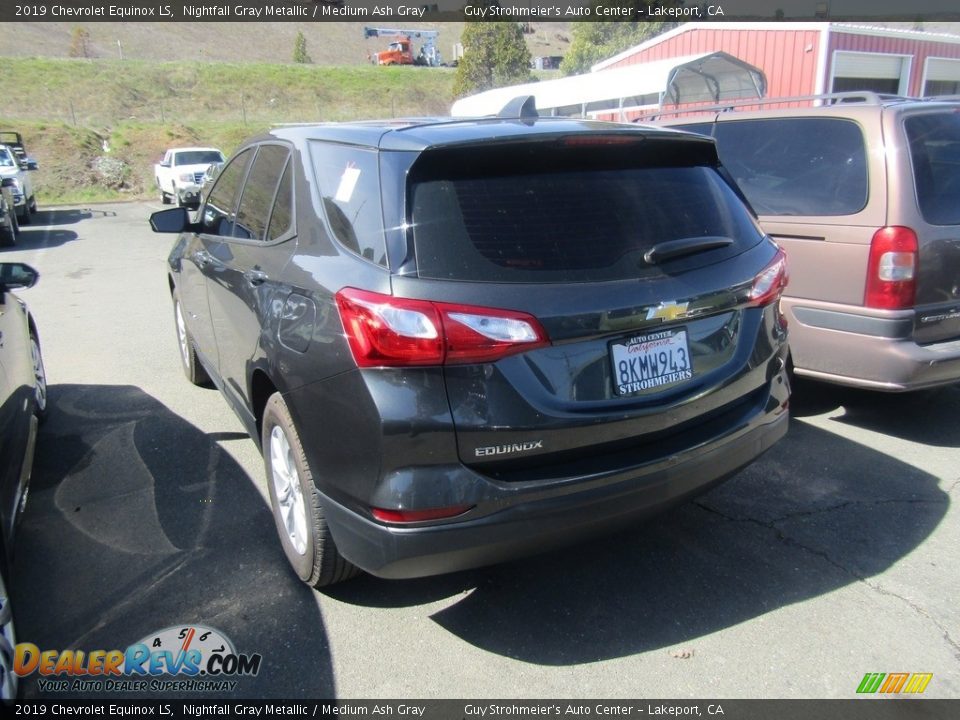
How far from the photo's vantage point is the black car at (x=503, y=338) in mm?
2330

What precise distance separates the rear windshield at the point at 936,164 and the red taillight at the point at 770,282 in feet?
5.38

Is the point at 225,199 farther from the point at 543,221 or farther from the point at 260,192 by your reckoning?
the point at 543,221

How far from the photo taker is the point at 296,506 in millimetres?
3111

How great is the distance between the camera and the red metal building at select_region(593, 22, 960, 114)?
58.1ft

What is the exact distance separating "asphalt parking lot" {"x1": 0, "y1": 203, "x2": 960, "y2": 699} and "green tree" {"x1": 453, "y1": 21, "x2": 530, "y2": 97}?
42.0m

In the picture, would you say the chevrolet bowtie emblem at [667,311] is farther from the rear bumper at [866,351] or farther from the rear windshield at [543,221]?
the rear bumper at [866,351]

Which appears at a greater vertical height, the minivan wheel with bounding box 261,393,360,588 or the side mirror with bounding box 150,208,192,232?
the side mirror with bounding box 150,208,192,232

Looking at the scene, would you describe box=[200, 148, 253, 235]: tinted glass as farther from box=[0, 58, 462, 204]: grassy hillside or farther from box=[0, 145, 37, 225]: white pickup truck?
box=[0, 58, 462, 204]: grassy hillside

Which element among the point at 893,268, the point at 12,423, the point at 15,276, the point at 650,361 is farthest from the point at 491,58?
the point at 650,361

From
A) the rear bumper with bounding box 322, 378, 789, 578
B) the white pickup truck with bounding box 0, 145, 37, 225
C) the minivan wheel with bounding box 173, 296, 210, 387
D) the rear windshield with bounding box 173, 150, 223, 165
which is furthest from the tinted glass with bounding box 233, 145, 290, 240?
the rear windshield with bounding box 173, 150, 223, 165

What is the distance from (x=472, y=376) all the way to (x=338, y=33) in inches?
4837

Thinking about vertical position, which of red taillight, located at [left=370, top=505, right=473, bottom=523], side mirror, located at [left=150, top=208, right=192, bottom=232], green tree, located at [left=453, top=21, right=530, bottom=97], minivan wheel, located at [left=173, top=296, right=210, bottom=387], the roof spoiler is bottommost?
minivan wheel, located at [left=173, top=296, right=210, bottom=387]

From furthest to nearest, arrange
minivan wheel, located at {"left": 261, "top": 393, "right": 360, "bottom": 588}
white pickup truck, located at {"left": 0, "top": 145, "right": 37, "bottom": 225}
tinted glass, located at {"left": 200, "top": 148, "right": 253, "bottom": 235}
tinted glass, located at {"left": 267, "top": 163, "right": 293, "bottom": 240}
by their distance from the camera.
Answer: white pickup truck, located at {"left": 0, "top": 145, "right": 37, "bottom": 225} → tinted glass, located at {"left": 200, "top": 148, "right": 253, "bottom": 235} → tinted glass, located at {"left": 267, "top": 163, "right": 293, "bottom": 240} → minivan wheel, located at {"left": 261, "top": 393, "right": 360, "bottom": 588}

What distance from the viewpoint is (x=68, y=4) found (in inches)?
1143
